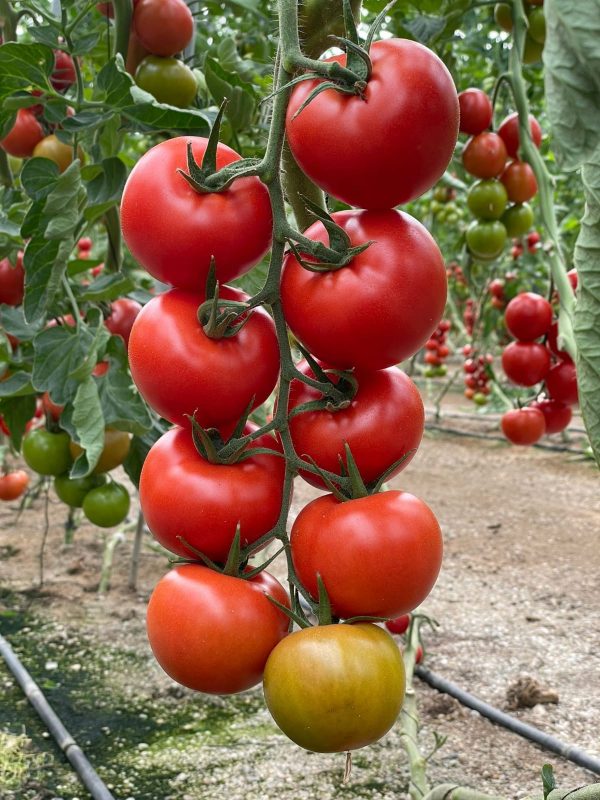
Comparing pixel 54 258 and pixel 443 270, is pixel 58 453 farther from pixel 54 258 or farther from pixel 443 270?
pixel 443 270

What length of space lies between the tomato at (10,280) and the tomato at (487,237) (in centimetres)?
101

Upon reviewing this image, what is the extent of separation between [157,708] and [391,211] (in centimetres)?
171

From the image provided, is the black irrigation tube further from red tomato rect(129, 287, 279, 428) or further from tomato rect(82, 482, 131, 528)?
red tomato rect(129, 287, 279, 428)

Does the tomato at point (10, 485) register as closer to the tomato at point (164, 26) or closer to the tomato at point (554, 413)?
the tomato at point (554, 413)

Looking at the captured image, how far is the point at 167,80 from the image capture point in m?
1.03

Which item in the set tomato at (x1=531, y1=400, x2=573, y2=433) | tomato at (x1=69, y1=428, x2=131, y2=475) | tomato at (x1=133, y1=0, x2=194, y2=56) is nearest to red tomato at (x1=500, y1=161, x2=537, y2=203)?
tomato at (x1=531, y1=400, x2=573, y2=433)

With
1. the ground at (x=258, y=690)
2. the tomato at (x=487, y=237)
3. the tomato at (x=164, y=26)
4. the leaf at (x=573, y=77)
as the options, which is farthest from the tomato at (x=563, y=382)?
the leaf at (x=573, y=77)

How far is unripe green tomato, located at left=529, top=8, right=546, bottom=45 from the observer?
1.43 m

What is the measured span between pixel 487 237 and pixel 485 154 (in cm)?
20

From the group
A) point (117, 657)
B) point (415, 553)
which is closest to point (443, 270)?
point (415, 553)

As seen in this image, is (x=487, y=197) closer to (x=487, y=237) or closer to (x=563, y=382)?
(x=487, y=237)

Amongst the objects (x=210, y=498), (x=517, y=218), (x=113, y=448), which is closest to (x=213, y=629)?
(x=210, y=498)

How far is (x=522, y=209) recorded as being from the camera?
1.87m

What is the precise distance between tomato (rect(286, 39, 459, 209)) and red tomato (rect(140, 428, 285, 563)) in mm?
182
